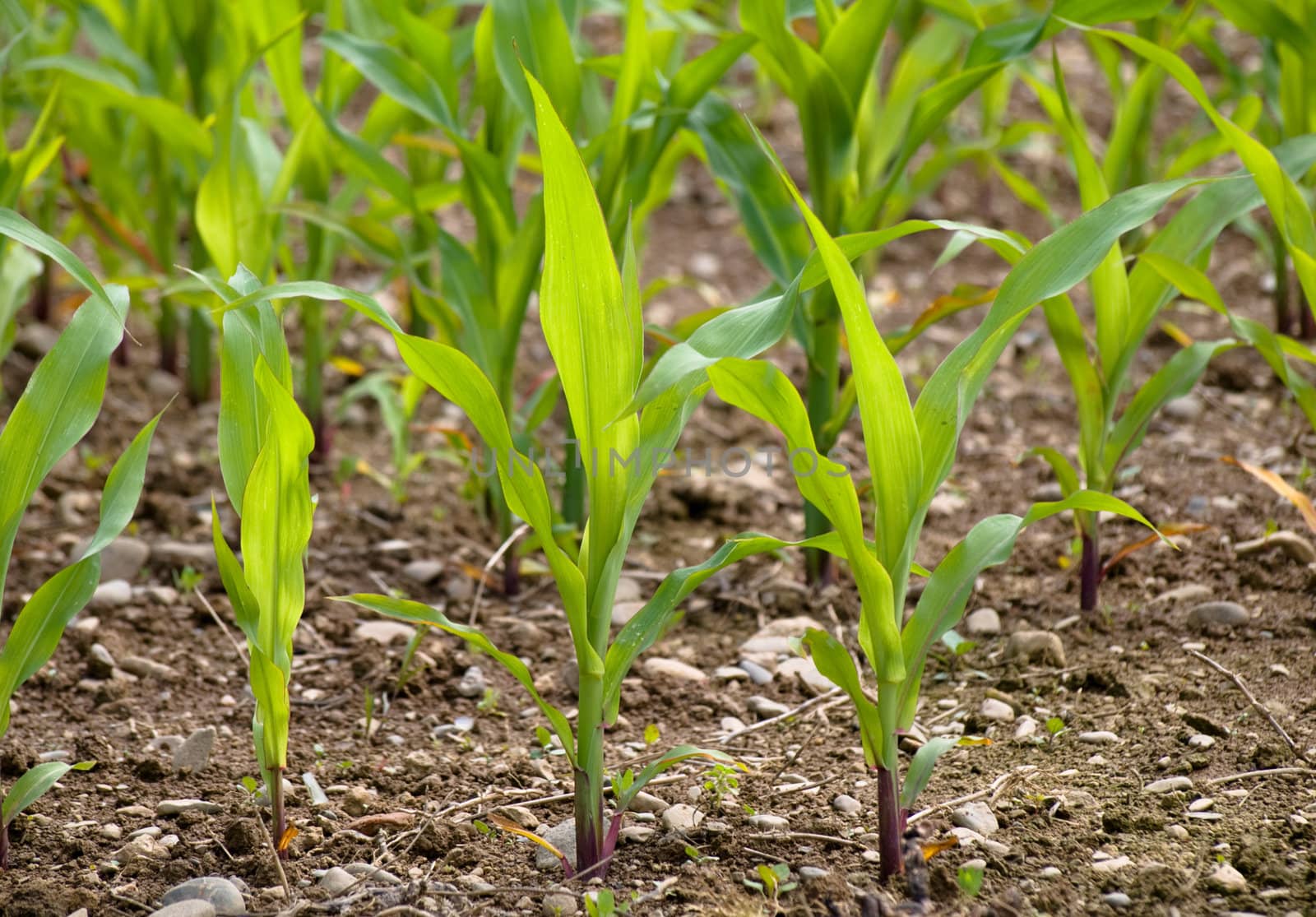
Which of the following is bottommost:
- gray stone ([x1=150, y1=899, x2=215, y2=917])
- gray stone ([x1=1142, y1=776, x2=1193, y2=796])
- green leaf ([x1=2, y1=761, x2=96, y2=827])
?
gray stone ([x1=1142, y1=776, x2=1193, y2=796])

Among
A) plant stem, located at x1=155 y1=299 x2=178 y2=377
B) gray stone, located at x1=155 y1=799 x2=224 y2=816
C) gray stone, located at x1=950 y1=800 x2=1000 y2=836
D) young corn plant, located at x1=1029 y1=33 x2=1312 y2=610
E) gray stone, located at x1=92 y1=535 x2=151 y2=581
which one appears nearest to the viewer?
gray stone, located at x1=950 y1=800 x2=1000 y2=836

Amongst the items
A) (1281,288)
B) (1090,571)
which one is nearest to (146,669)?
(1090,571)

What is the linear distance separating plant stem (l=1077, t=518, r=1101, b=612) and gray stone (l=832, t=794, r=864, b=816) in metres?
0.63

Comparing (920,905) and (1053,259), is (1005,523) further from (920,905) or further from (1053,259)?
(920,905)

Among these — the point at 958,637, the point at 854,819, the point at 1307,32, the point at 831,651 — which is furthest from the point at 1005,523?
the point at 1307,32

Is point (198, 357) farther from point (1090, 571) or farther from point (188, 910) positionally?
point (1090, 571)

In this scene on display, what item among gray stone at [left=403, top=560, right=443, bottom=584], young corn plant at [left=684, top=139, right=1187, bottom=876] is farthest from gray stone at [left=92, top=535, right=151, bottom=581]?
young corn plant at [left=684, top=139, right=1187, bottom=876]

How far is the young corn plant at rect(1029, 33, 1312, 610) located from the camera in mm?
1790

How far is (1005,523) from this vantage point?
1385 millimetres

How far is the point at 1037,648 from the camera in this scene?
1847 mm

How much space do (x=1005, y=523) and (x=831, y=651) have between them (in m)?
0.24

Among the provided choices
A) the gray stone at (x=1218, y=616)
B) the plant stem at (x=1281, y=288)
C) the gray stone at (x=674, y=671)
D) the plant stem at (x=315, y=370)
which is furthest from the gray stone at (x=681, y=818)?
the plant stem at (x=1281, y=288)

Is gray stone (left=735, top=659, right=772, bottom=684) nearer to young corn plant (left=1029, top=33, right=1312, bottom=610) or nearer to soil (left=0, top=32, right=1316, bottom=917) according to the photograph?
soil (left=0, top=32, right=1316, bottom=917)

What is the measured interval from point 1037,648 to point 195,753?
1.18 metres
